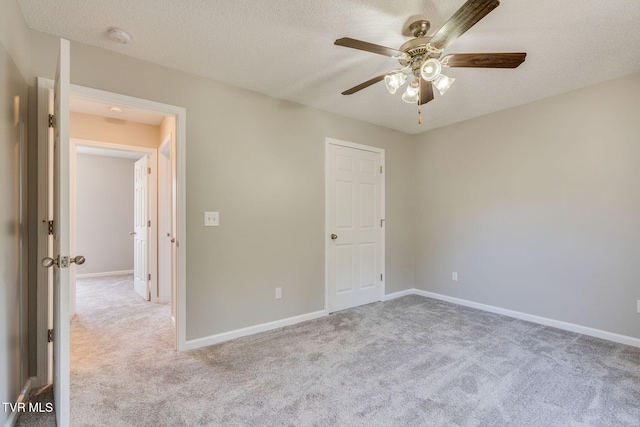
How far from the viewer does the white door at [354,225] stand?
3500 mm

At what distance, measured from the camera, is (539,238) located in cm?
313

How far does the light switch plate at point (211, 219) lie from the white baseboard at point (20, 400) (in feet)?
4.97

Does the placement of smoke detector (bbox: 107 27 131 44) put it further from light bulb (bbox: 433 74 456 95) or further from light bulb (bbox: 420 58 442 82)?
light bulb (bbox: 433 74 456 95)

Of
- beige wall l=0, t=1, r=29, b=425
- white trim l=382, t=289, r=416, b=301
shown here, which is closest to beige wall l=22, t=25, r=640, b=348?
beige wall l=0, t=1, r=29, b=425

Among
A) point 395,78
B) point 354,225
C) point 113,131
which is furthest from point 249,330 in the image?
point 113,131

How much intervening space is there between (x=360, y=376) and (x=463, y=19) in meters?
2.25

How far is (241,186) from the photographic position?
282 cm

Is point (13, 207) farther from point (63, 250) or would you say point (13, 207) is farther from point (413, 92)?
point (413, 92)

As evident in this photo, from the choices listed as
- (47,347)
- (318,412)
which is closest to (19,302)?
(47,347)

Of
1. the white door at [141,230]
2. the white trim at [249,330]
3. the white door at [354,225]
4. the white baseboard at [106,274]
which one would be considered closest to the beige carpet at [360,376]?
the white trim at [249,330]

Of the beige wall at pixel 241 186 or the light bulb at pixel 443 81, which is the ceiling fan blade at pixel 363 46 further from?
the beige wall at pixel 241 186

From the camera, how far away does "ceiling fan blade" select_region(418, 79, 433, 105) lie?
196cm

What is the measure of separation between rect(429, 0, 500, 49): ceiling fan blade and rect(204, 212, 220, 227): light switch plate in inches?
83.3

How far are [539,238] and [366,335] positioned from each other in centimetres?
213
